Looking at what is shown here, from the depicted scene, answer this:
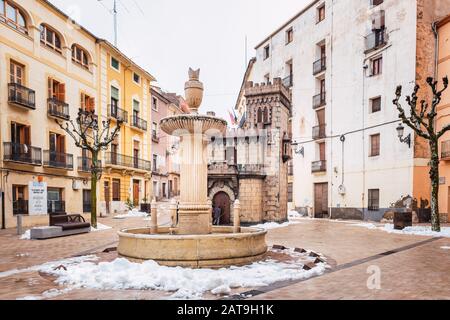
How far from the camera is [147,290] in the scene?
19.7 feet

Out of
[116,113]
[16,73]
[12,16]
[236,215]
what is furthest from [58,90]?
[236,215]

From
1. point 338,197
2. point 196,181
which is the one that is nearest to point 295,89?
point 338,197

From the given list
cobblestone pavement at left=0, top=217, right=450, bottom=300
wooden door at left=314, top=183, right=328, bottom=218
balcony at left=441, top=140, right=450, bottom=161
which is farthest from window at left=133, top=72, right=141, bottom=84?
balcony at left=441, top=140, right=450, bottom=161

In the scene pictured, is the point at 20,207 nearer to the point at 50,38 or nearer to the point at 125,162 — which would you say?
the point at 50,38

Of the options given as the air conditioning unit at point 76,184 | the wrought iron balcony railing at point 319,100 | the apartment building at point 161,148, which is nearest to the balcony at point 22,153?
the air conditioning unit at point 76,184

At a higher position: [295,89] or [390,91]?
[295,89]

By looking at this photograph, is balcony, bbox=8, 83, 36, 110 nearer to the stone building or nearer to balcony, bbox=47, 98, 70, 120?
balcony, bbox=47, 98, 70, 120

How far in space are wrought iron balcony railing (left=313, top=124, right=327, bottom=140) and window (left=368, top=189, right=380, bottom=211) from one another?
20.2 ft

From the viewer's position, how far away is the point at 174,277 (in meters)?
6.36

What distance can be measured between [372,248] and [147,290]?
782cm

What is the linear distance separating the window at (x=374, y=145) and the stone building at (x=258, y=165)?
6.70m

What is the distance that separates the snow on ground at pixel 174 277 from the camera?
6031 mm

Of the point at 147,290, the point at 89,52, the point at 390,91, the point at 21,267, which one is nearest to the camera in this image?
the point at 147,290
